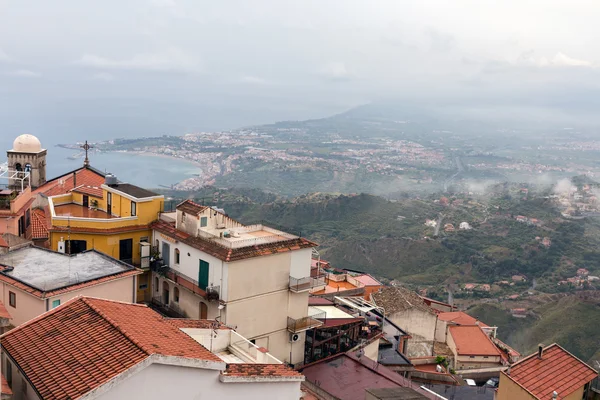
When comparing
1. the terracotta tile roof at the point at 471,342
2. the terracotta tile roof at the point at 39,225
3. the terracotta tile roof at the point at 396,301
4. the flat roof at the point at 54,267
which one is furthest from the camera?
the terracotta tile roof at the point at 471,342

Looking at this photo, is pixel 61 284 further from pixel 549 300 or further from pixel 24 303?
pixel 549 300

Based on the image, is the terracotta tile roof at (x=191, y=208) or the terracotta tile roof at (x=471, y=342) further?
the terracotta tile roof at (x=471, y=342)

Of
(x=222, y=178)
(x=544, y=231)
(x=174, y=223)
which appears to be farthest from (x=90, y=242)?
(x=222, y=178)

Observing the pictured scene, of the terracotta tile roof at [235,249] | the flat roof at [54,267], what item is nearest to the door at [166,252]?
the terracotta tile roof at [235,249]

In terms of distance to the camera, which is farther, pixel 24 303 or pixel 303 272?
pixel 303 272

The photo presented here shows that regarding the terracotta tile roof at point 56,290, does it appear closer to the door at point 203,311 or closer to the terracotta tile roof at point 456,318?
the door at point 203,311
